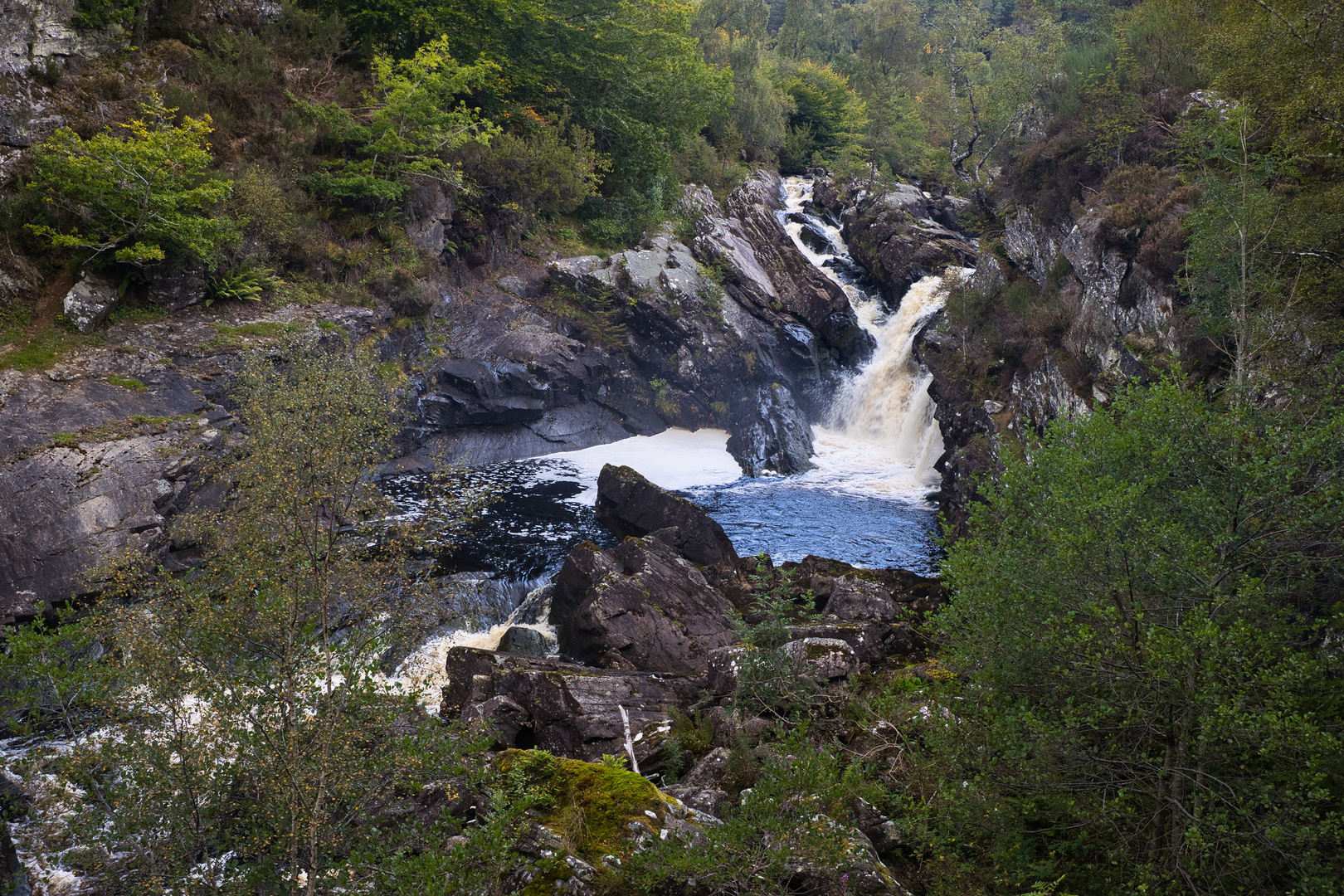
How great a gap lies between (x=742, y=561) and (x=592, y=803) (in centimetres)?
1191

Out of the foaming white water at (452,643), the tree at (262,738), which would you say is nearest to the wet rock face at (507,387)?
the foaming white water at (452,643)

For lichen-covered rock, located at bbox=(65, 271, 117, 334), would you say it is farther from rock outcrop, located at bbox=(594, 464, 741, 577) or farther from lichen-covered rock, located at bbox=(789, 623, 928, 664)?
lichen-covered rock, located at bbox=(789, 623, 928, 664)

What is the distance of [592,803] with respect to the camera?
253 inches

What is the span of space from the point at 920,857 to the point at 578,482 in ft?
63.6

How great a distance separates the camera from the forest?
530 centimetres

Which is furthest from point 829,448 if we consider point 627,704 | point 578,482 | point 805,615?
point 627,704

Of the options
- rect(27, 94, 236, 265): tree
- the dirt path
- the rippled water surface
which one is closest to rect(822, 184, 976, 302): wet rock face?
the rippled water surface

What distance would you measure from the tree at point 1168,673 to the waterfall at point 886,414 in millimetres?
18641

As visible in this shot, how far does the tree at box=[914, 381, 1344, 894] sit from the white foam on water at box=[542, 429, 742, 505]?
18.1m

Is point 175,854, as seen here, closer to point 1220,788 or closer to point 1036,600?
point 1036,600

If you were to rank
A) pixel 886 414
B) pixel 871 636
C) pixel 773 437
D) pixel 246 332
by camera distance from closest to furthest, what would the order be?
1. pixel 871 636
2. pixel 246 332
3. pixel 773 437
4. pixel 886 414

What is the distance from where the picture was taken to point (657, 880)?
535 centimetres

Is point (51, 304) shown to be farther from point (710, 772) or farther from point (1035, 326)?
point (1035, 326)

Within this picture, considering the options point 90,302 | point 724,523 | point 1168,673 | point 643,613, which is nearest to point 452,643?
point 643,613
